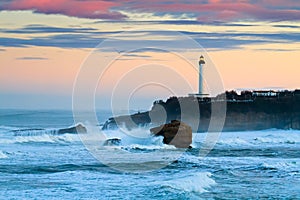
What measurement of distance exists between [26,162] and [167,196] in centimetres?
981

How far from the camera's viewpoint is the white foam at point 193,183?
19111 millimetres

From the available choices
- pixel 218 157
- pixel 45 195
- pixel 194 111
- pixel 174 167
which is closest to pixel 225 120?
pixel 194 111

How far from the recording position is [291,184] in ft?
68.1

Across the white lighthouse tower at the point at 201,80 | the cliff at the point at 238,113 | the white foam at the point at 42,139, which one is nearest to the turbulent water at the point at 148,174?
the white foam at the point at 42,139

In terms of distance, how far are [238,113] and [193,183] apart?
139 ft

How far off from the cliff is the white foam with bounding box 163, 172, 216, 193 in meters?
35.5

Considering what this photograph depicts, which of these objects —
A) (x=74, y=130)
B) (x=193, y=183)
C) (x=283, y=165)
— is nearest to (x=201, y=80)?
(x=74, y=130)

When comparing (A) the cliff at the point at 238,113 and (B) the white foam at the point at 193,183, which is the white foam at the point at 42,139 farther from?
(B) the white foam at the point at 193,183

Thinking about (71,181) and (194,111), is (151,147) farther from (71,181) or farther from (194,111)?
(194,111)

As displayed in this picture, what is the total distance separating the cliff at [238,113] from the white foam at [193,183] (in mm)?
35529

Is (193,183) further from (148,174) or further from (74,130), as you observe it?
(74,130)

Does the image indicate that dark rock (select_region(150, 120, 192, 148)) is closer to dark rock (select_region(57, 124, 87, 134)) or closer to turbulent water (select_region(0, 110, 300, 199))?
turbulent water (select_region(0, 110, 300, 199))

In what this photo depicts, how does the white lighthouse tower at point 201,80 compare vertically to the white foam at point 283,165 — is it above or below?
above

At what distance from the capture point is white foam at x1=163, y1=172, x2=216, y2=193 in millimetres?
19111
